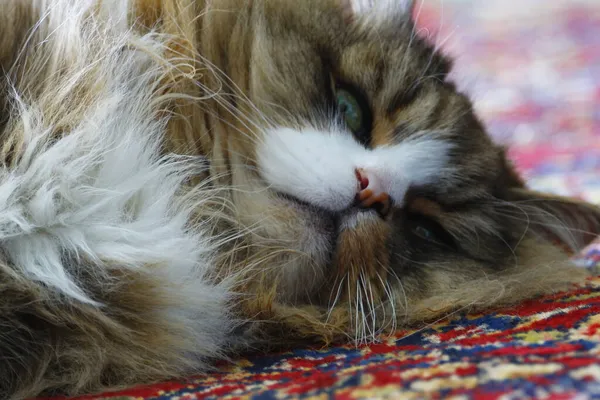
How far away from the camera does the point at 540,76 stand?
3459 mm

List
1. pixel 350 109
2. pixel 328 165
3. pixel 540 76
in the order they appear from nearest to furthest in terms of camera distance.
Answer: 1. pixel 328 165
2. pixel 350 109
3. pixel 540 76

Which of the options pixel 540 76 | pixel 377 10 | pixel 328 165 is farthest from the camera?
pixel 540 76

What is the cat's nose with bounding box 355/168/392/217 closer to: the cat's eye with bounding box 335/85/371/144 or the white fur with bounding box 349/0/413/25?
the cat's eye with bounding box 335/85/371/144

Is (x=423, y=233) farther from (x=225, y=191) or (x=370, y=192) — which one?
(x=225, y=191)

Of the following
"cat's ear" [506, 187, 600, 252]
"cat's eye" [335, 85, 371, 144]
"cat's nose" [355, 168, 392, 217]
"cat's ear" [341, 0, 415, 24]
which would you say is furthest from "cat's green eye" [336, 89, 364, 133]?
"cat's ear" [506, 187, 600, 252]

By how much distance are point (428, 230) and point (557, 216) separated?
1.37ft

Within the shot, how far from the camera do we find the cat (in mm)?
954

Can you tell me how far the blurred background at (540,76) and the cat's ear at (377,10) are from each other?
26 cm

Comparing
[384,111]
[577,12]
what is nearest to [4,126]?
[384,111]

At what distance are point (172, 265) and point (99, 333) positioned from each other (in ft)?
0.50

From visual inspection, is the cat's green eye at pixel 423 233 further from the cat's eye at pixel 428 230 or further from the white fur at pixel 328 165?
the white fur at pixel 328 165

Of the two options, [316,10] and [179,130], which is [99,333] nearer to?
[179,130]

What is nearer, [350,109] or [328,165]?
[328,165]

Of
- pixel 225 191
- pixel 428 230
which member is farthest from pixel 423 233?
pixel 225 191
